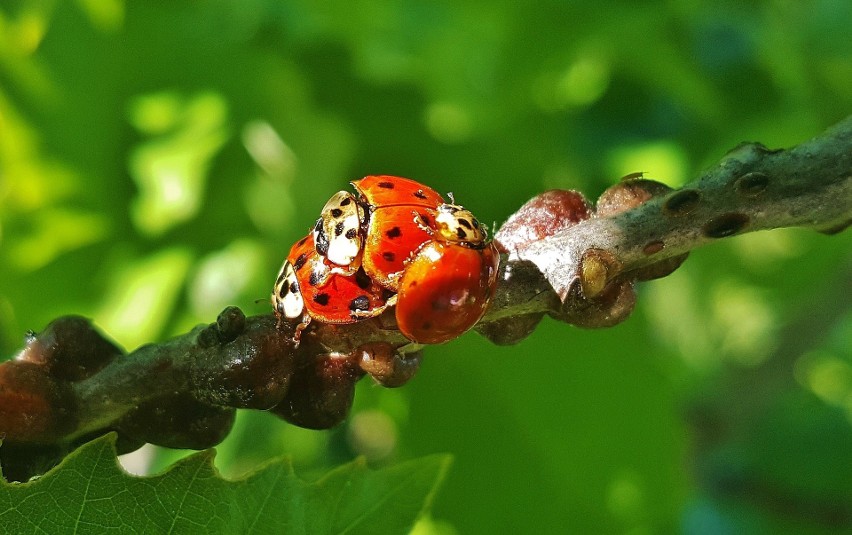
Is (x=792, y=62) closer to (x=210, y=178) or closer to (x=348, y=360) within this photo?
(x=210, y=178)

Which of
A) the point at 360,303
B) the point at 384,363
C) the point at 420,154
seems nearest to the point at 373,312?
the point at 360,303

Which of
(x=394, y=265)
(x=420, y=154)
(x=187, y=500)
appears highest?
(x=420, y=154)

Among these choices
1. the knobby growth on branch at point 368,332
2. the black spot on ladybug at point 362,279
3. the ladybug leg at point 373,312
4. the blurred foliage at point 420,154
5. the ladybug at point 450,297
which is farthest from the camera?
the blurred foliage at point 420,154

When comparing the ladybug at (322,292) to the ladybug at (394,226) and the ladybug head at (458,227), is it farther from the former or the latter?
the ladybug head at (458,227)

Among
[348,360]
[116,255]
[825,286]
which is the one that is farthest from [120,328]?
[825,286]

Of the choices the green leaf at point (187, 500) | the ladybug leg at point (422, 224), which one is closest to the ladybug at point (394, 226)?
the ladybug leg at point (422, 224)

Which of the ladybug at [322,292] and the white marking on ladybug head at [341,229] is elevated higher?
the white marking on ladybug head at [341,229]

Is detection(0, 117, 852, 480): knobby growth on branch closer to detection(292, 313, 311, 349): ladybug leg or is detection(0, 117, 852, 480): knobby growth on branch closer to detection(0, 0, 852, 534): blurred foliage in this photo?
detection(292, 313, 311, 349): ladybug leg

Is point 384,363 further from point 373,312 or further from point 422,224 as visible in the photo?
point 422,224
